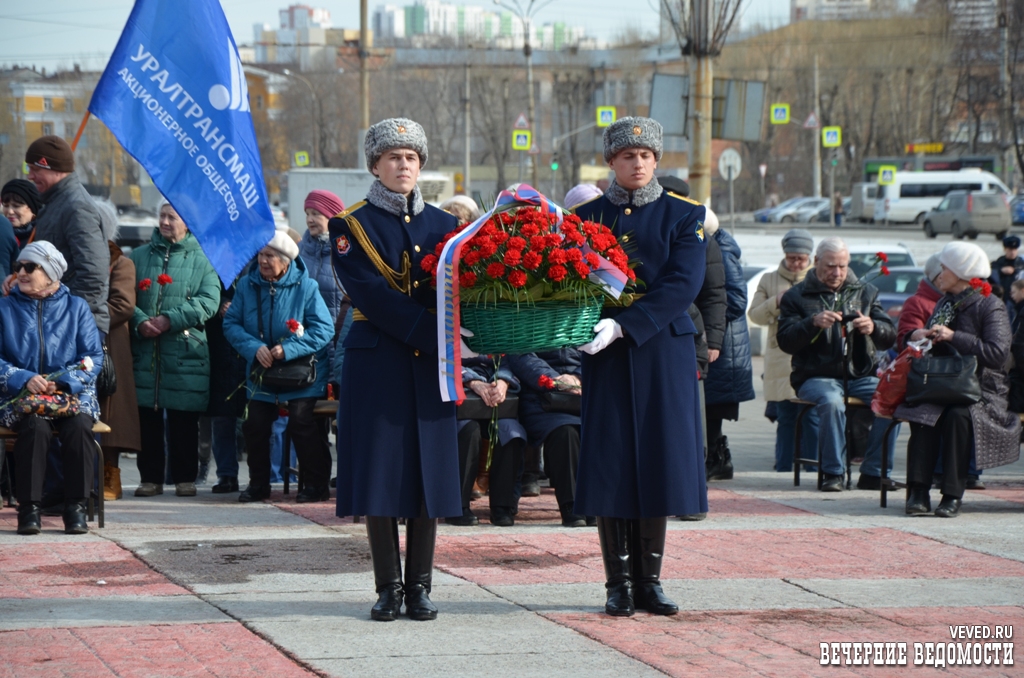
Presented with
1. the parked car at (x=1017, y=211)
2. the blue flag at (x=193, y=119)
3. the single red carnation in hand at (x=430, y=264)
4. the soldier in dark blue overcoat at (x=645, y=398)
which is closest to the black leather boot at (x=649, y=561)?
the soldier in dark blue overcoat at (x=645, y=398)

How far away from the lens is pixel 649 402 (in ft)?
18.9

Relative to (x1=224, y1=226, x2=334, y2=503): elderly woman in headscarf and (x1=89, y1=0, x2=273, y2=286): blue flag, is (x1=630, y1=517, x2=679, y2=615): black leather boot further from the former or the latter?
(x1=224, y1=226, x2=334, y2=503): elderly woman in headscarf

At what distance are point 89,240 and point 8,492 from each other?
1656mm

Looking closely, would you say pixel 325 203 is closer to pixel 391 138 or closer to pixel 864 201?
pixel 391 138

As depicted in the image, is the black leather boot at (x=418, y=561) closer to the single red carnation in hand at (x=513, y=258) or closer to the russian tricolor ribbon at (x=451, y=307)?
the russian tricolor ribbon at (x=451, y=307)

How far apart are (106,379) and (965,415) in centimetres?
506

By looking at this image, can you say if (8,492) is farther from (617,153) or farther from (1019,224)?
(1019,224)

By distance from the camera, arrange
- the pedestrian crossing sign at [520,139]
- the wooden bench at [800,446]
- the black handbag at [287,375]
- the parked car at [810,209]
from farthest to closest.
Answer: the parked car at [810,209], the pedestrian crossing sign at [520,139], the wooden bench at [800,446], the black handbag at [287,375]

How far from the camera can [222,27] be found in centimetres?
687

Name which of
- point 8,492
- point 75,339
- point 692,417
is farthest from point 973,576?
point 8,492

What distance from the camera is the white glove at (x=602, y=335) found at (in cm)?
552

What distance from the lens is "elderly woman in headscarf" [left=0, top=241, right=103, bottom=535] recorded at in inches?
303

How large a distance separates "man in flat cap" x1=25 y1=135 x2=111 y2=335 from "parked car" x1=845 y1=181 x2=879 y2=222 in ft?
190

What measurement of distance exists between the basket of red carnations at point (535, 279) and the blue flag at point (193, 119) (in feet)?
5.06
